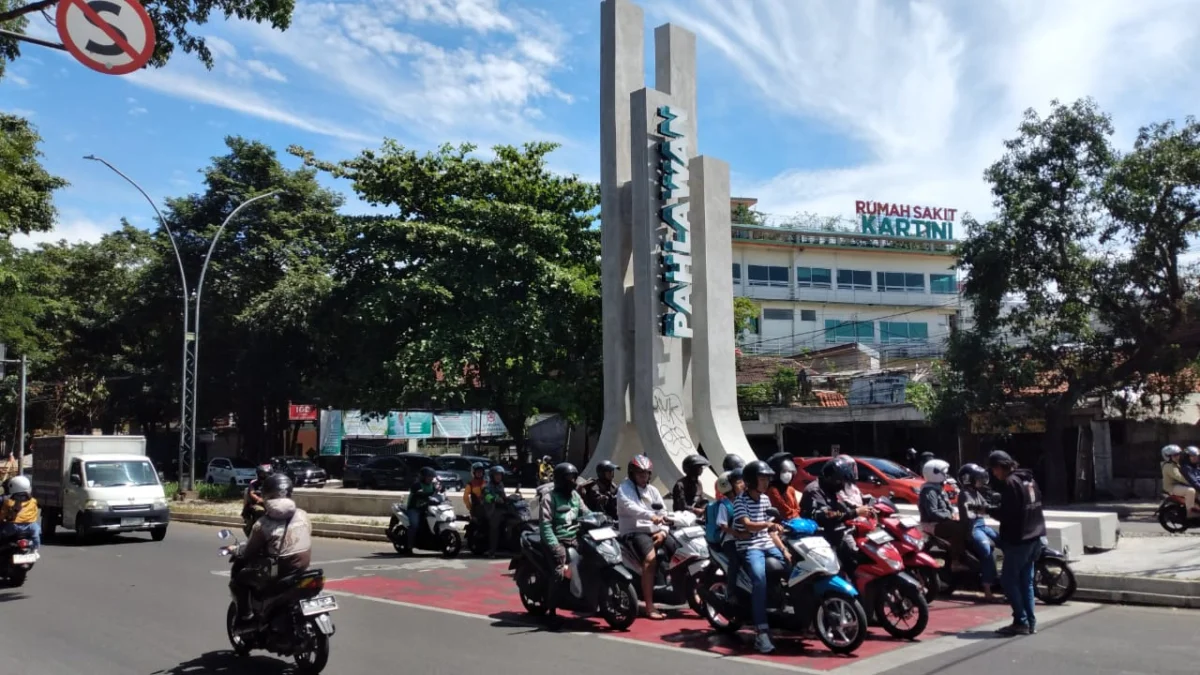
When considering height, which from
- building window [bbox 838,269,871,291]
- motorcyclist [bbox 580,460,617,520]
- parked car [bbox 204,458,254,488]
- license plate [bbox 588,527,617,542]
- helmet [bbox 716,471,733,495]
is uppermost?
building window [bbox 838,269,871,291]

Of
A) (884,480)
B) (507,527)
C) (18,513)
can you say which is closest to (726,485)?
(507,527)

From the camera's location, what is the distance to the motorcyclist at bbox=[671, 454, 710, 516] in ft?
36.9

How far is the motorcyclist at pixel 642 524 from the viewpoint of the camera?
31.3 feet

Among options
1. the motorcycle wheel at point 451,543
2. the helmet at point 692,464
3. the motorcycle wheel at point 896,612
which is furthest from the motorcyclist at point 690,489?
the motorcycle wheel at point 451,543

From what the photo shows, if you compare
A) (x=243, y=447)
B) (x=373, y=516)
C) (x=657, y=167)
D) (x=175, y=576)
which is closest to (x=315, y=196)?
(x=243, y=447)

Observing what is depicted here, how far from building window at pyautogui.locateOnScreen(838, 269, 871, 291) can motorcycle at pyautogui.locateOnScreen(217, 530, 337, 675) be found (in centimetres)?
4943

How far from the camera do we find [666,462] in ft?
54.5

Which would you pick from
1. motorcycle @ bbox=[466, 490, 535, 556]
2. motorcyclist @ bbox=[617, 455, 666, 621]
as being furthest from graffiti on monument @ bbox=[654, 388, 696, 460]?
motorcyclist @ bbox=[617, 455, 666, 621]

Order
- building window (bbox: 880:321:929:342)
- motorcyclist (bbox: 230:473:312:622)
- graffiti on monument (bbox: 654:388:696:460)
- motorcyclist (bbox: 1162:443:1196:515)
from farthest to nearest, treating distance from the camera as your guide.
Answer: building window (bbox: 880:321:929:342)
graffiti on monument (bbox: 654:388:696:460)
motorcyclist (bbox: 1162:443:1196:515)
motorcyclist (bbox: 230:473:312:622)

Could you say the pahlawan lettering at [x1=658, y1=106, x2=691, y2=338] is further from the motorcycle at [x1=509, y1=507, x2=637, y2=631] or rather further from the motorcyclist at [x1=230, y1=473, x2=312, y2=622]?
the motorcyclist at [x1=230, y1=473, x2=312, y2=622]

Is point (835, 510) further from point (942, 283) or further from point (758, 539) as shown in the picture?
point (942, 283)

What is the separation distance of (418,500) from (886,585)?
8975mm

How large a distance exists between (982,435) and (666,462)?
14.5 m

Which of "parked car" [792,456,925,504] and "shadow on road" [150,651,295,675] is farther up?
"parked car" [792,456,925,504]
